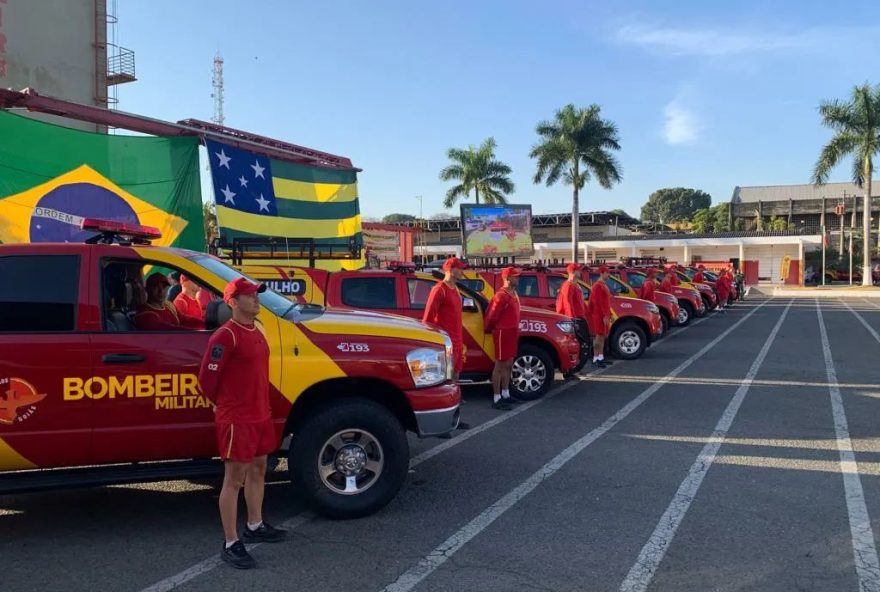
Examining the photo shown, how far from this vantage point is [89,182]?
26.9 ft

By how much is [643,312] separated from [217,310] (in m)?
10.2

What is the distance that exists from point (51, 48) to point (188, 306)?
2988 centimetres

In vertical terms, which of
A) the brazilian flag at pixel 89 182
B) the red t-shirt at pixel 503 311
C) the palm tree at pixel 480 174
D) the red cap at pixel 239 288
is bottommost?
the red t-shirt at pixel 503 311

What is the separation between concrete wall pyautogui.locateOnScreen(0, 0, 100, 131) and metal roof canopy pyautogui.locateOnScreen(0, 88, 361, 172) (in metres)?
22.4

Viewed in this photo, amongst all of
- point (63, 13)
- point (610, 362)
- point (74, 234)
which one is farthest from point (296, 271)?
point (63, 13)

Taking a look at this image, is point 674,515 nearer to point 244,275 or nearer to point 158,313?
point 244,275

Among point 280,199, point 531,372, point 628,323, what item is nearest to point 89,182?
point 280,199

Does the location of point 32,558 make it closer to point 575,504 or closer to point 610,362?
point 575,504

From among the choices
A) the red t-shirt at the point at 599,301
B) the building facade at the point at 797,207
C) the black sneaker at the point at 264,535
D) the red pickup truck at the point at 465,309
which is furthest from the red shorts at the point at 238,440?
the building facade at the point at 797,207

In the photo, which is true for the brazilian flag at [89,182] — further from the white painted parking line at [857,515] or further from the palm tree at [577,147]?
the palm tree at [577,147]

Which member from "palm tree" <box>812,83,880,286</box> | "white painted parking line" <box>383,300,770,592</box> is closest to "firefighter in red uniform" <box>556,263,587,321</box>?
"white painted parking line" <box>383,300,770,592</box>

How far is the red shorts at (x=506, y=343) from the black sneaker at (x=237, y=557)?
4940 mm

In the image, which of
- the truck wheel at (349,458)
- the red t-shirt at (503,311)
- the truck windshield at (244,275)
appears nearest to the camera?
the truck wheel at (349,458)

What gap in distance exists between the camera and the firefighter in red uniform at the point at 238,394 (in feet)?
12.6
